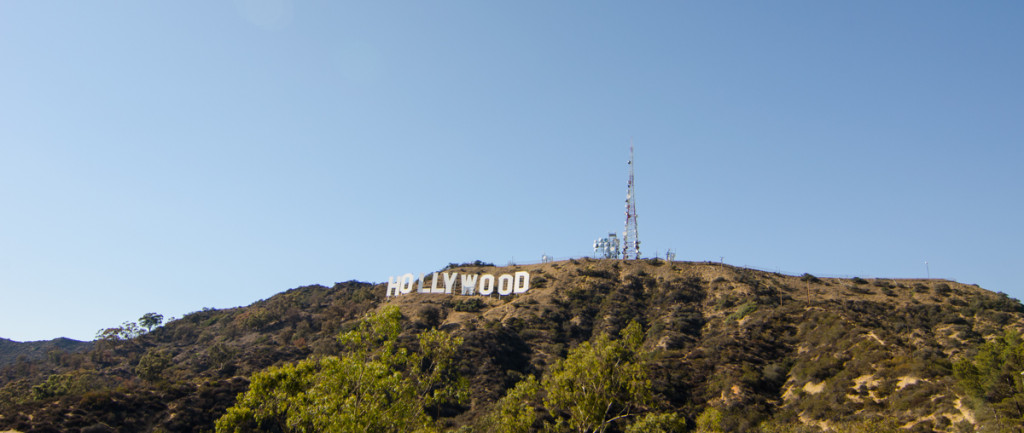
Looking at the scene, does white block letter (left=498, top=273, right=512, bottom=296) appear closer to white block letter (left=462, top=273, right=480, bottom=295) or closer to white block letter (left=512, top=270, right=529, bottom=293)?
white block letter (left=512, top=270, right=529, bottom=293)

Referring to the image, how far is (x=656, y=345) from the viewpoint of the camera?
7950 cm

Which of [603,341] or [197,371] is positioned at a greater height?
[603,341]

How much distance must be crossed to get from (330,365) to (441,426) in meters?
31.9

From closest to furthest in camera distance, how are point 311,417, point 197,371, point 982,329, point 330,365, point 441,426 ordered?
point 311,417
point 330,365
point 441,426
point 982,329
point 197,371

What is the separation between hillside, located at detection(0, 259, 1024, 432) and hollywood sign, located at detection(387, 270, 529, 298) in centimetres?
232

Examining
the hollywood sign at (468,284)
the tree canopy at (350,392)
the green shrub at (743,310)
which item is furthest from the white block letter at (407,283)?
the tree canopy at (350,392)

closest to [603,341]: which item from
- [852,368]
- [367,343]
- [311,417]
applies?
[367,343]

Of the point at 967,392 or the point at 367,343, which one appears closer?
the point at 367,343

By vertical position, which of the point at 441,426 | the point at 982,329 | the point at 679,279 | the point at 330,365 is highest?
the point at 679,279

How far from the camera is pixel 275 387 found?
26531 millimetres

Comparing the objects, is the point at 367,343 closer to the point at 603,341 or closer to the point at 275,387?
the point at 275,387

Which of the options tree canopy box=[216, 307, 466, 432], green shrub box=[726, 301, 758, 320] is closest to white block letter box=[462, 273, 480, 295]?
green shrub box=[726, 301, 758, 320]

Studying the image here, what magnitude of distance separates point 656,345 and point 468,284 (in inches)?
1617

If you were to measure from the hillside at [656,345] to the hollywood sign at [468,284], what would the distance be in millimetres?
2320
